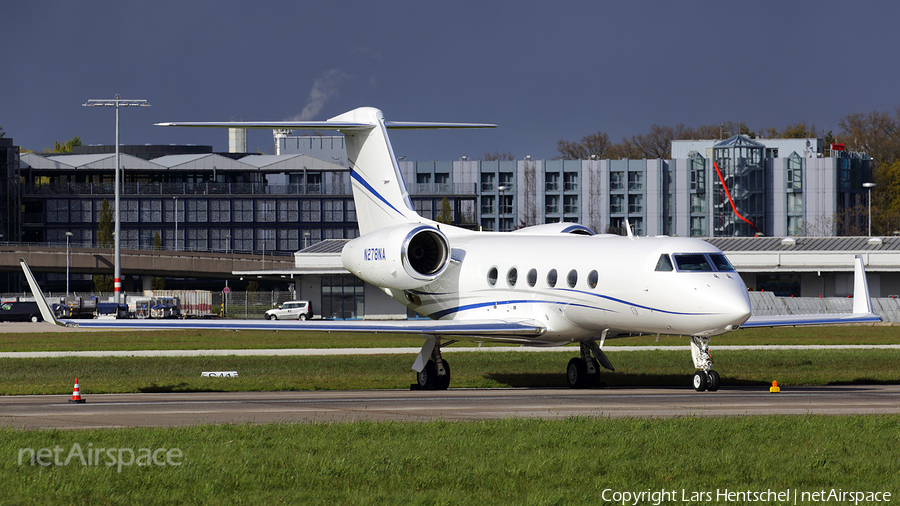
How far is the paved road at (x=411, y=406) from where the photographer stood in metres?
15.0

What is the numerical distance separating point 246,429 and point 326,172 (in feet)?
368

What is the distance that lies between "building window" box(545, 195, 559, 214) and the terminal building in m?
0.13

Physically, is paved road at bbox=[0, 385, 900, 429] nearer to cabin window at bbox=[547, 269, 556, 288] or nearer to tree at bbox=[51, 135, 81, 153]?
cabin window at bbox=[547, 269, 556, 288]

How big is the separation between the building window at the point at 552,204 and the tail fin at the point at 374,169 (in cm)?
10074

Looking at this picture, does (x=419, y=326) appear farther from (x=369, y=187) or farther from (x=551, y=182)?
(x=551, y=182)

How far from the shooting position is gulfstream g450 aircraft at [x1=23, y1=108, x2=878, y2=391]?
19188mm

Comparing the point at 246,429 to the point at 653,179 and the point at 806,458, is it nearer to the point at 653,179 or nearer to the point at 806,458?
the point at 806,458

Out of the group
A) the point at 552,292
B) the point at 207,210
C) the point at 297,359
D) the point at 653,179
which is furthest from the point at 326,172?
the point at 552,292

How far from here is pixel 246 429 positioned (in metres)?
13.0

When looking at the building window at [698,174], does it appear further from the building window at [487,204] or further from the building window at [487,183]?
the building window at [487,204]

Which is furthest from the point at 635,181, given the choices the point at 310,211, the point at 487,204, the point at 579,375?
the point at 579,375

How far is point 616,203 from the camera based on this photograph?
414 feet

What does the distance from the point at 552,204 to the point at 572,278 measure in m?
108

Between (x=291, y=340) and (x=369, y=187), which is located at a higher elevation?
(x=369, y=187)
